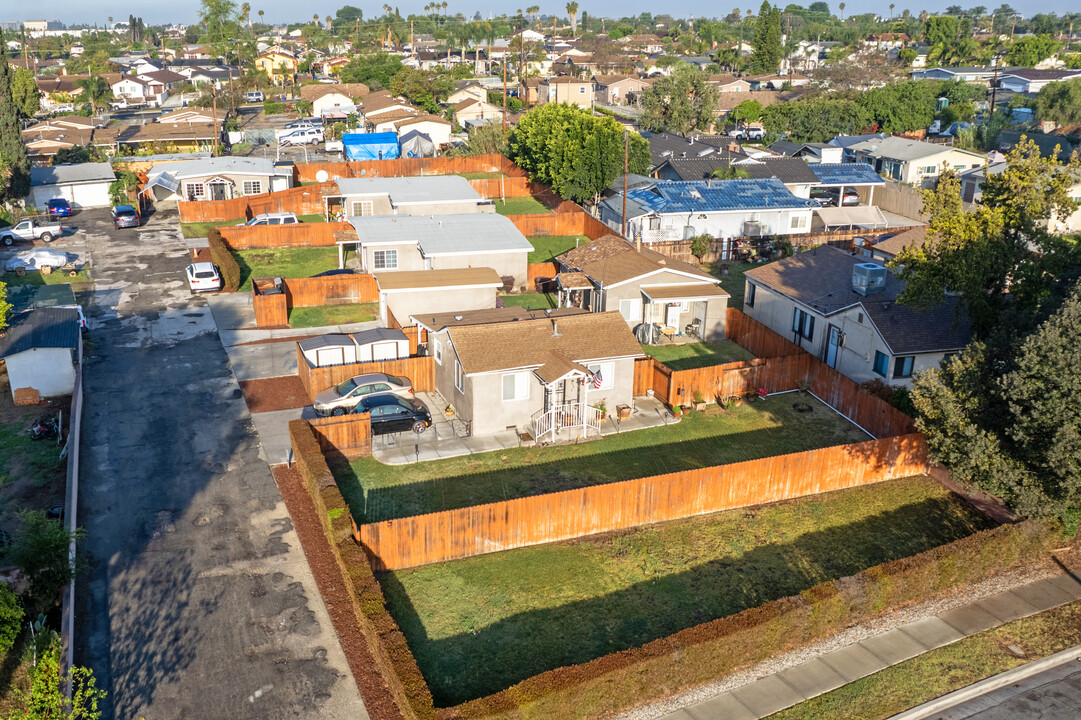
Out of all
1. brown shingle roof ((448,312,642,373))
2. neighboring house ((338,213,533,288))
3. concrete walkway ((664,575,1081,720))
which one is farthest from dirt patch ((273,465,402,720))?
neighboring house ((338,213,533,288))

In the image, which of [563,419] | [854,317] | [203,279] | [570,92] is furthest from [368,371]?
[570,92]

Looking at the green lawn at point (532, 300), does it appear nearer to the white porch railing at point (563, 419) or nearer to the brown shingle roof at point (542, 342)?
the brown shingle roof at point (542, 342)

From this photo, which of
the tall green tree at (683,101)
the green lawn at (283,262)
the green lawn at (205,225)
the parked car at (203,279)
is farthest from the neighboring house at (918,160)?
the parked car at (203,279)

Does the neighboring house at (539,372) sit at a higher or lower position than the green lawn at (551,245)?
higher

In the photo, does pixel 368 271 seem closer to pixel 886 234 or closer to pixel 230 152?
pixel 886 234

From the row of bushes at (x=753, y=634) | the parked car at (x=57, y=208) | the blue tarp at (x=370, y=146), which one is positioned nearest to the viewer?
the row of bushes at (x=753, y=634)

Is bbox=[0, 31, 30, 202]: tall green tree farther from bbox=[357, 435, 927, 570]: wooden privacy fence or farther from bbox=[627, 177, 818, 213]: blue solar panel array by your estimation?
bbox=[357, 435, 927, 570]: wooden privacy fence
